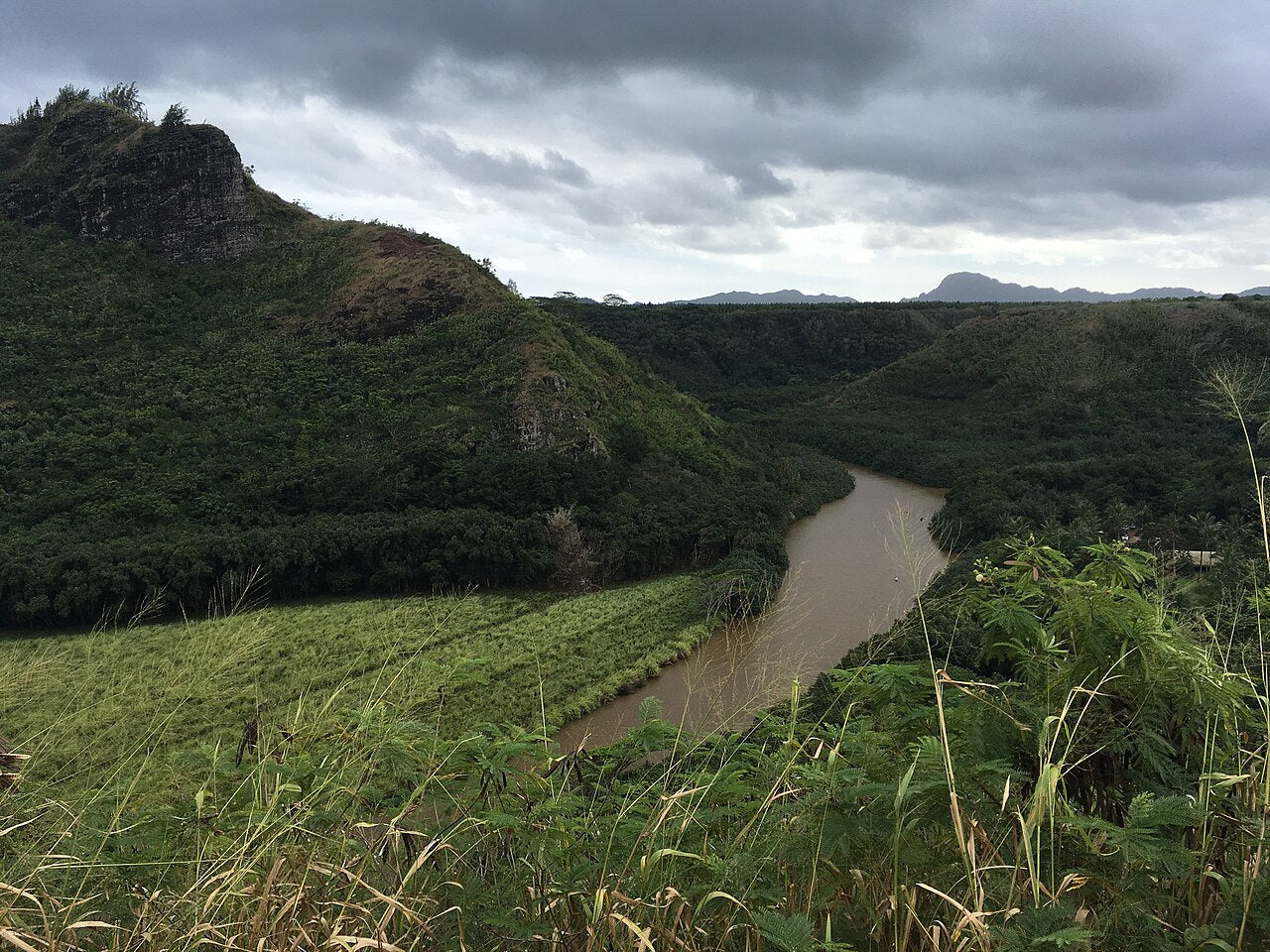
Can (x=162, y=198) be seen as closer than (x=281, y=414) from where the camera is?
No

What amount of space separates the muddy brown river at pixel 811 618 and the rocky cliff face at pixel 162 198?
3093 centimetres

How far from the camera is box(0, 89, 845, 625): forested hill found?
797 inches

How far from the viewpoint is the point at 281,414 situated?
86.5 feet

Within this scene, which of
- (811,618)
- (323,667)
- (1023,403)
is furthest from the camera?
(1023,403)

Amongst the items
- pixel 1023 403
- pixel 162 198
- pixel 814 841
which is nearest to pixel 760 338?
pixel 1023 403

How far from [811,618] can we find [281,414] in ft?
66.8

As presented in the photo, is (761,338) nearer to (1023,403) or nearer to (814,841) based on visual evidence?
(1023,403)

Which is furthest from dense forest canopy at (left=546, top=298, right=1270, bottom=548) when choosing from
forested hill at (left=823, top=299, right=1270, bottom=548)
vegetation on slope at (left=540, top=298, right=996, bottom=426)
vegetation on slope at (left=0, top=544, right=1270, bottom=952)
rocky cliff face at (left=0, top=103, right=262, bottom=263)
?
rocky cliff face at (left=0, top=103, right=262, bottom=263)

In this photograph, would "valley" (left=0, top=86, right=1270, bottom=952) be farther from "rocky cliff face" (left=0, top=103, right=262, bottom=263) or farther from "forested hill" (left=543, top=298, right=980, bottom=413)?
"forested hill" (left=543, top=298, right=980, bottom=413)

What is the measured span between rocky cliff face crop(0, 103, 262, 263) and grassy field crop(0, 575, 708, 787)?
2423cm

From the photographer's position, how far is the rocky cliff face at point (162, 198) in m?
34.1

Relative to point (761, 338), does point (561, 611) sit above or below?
below

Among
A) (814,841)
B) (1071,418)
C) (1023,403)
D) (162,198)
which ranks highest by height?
(162,198)

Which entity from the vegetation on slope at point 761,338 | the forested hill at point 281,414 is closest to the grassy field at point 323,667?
the forested hill at point 281,414
